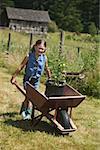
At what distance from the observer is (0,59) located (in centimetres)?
1509

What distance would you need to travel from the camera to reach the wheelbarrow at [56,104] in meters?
6.41

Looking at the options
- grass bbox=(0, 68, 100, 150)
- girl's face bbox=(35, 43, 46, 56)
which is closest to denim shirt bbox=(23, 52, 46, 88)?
girl's face bbox=(35, 43, 46, 56)

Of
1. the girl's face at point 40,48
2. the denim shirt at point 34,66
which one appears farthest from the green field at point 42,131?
the girl's face at point 40,48

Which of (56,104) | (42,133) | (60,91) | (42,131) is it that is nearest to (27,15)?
(60,91)

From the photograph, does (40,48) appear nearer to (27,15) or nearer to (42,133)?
(42,133)

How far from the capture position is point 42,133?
6609mm

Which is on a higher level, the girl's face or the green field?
the girl's face

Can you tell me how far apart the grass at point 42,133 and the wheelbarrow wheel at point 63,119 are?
19cm

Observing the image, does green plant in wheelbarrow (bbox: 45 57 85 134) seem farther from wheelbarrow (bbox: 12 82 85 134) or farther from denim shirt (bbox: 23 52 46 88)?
denim shirt (bbox: 23 52 46 88)

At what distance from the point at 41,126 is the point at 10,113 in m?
0.92

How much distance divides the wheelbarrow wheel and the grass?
0.61 feet

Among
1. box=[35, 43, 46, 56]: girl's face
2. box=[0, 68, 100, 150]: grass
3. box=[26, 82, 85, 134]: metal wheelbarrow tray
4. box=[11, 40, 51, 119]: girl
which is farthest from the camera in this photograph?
box=[11, 40, 51, 119]: girl

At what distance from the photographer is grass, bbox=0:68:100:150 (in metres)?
6.09

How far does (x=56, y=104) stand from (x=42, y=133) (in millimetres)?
559
